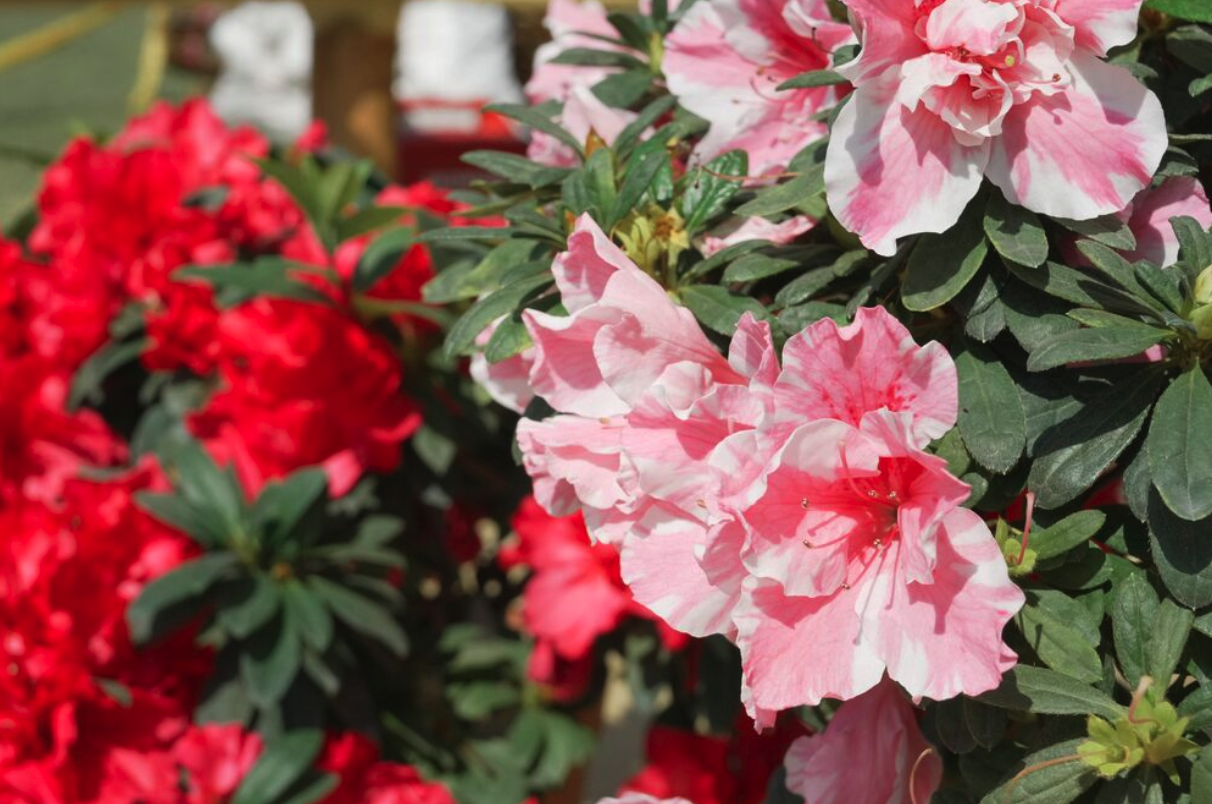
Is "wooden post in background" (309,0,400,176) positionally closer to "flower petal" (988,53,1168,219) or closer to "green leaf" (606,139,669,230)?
"green leaf" (606,139,669,230)

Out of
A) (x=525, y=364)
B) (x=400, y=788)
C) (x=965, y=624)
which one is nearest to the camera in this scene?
(x=965, y=624)

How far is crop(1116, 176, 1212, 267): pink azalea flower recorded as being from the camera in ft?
2.30

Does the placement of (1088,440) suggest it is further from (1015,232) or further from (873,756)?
(873,756)

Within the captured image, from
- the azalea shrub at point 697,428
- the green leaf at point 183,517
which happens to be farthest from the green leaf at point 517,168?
the green leaf at point 183,517

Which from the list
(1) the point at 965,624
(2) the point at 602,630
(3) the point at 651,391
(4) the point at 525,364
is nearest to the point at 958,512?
(1) the point at 965,624

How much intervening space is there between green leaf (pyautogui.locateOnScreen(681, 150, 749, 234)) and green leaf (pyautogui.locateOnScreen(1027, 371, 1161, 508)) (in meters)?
0.23

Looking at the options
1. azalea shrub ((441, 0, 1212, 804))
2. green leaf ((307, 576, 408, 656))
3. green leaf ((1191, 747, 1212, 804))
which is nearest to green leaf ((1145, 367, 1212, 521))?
azalea shrub ((441, 0, 1212, 804))

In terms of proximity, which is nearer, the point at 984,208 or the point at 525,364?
the point at 984,208

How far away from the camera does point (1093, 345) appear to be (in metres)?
0.62

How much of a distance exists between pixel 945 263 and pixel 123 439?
37.5 inches

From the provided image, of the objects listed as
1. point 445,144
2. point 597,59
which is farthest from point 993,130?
point 445,144

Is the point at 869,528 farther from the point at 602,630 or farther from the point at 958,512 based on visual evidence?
the point at 602,630

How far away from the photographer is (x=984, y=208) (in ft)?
2.23

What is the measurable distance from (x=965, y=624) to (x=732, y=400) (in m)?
0.15
